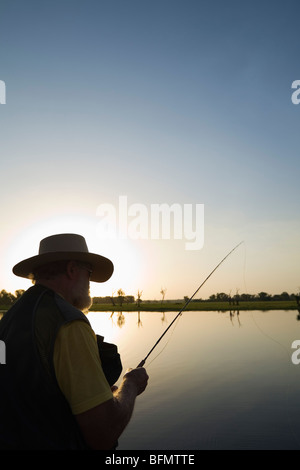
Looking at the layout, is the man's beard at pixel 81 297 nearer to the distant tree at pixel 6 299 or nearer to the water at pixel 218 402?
the water at pixel 218 402

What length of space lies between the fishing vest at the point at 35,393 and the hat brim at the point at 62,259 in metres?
0.69

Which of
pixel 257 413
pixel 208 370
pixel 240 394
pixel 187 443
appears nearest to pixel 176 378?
pixel 208 370

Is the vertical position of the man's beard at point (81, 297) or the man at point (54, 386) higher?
the man's beard at point (81, 297)

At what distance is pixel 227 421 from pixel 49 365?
8779mm

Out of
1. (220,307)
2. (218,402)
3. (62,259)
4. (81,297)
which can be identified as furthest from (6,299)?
(81,297)

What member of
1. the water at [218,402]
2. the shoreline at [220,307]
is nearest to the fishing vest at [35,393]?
the water at [218,402]

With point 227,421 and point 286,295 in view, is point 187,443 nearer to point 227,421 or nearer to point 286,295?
point 227,421

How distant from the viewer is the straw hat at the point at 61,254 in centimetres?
285

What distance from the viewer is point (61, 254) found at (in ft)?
9.37

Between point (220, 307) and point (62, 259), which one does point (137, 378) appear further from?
point (220, 307)

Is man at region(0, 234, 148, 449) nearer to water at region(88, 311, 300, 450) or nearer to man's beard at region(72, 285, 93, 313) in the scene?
man's beard at region(72, 285, 93, 313)

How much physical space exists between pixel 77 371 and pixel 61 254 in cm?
105

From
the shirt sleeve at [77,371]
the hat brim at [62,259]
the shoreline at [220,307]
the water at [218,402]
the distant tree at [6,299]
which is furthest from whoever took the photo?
the distant tree at [6,299]

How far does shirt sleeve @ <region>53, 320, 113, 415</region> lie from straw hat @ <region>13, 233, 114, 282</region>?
33.4 inches
